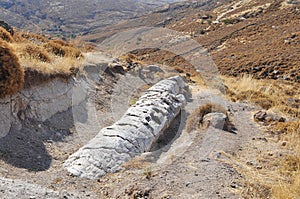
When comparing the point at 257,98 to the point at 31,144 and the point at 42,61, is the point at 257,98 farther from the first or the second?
the point at 31,144

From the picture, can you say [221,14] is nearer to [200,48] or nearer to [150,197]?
[200,48]

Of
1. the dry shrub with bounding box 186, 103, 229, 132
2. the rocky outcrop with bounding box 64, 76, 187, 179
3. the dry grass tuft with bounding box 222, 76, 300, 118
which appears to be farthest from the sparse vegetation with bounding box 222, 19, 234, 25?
the rocky outcrop with bounding box 64, 76, 187, 179

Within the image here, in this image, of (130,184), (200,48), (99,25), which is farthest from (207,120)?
(99,25)

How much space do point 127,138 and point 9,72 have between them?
9.53ft

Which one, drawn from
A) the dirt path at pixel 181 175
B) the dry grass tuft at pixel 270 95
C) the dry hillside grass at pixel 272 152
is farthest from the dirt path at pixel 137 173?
the dry grass tuft at pixel 270 95

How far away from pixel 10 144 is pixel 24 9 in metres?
193

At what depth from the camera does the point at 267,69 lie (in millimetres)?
24547

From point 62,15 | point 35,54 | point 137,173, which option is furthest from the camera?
point 62,15

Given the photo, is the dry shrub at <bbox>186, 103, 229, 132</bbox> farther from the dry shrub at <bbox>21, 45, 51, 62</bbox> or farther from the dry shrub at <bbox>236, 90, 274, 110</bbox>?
the dry shrub at <bbox>21, 45, 51, 62</bbox>

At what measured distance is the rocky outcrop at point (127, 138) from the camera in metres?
5.91

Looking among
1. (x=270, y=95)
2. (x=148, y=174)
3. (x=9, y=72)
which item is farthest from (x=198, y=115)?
(x=270, y=95)

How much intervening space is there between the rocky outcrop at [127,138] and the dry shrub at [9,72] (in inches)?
79.6

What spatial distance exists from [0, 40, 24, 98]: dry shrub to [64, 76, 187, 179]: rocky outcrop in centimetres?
202

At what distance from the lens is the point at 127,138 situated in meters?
6.97
